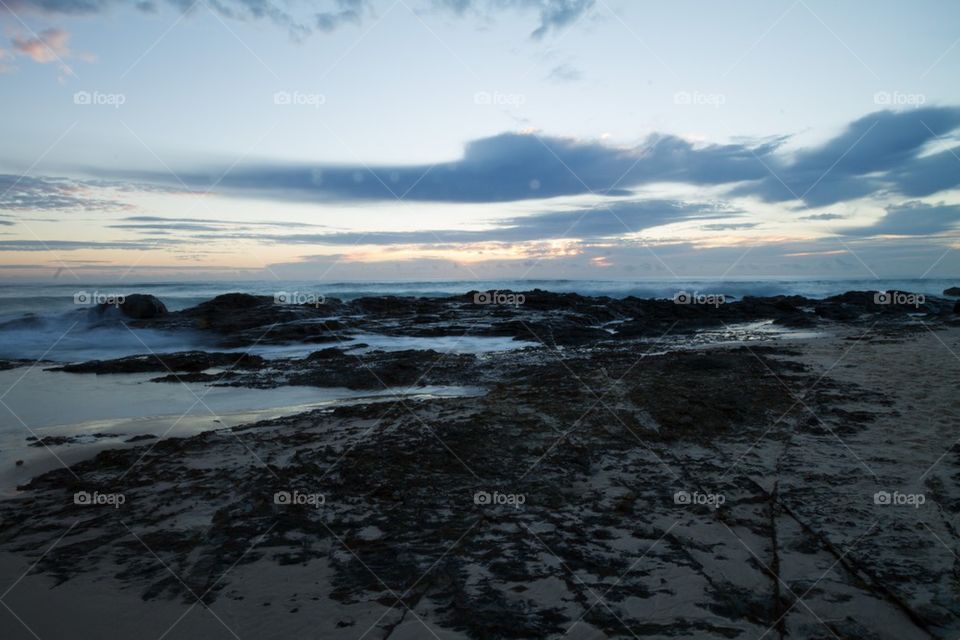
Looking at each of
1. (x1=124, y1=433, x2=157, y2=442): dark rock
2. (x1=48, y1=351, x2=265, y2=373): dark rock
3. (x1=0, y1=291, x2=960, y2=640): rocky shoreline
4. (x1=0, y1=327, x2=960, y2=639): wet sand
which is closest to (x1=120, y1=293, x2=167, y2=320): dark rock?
(x1=48, y1=351, x2=265, y2=373): dark rock

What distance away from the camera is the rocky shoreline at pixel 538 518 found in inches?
139

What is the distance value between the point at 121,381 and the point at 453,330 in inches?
427

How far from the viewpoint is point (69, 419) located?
27.1 feet

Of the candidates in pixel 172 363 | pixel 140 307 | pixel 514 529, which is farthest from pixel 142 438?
pixel 140 307

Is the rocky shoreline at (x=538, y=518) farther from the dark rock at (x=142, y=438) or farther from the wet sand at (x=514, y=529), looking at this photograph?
the dark rock at (x=142, y=438)

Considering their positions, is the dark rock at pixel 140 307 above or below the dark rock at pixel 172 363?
above

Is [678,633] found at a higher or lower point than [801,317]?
lower

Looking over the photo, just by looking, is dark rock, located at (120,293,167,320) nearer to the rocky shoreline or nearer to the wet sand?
the rocky shoreline

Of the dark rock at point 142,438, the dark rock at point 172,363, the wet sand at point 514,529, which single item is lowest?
the wet sand at point 514,529

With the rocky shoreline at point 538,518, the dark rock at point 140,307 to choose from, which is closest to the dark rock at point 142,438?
→ the rocky shoreline at point 538,518

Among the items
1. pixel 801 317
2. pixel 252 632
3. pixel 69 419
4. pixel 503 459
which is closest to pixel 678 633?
pixel 252 632

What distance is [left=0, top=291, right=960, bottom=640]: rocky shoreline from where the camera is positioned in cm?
354

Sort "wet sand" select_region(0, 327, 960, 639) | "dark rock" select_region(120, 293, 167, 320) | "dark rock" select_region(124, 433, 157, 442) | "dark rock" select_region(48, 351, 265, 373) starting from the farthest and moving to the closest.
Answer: "dark rock" select_region(120, 293, 167, 320) < "dark rock" select_region(48, 351, 265, 373) < "dark rock" select_region(124, 433, 157, 442) < "wet sand" select_region(0, 327, 960, 639)

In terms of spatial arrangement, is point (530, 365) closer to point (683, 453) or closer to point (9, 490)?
point (683, 453)
